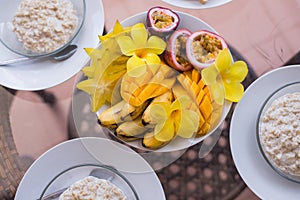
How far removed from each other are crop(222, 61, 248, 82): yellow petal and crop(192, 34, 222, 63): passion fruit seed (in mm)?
46

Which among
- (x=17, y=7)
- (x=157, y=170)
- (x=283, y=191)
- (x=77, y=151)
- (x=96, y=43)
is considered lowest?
(x=283, y=191)

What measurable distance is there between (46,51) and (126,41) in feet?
0.65

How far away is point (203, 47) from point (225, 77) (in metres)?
0.08

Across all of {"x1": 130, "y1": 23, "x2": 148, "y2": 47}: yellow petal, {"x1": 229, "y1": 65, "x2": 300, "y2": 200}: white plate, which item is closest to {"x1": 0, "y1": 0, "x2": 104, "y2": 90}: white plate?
{"x1": 130, "y1": 23, "x2": 148, "y2": 47}: yellow petal

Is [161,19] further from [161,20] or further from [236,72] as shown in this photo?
[236,72]

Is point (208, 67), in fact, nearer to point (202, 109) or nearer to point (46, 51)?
point (202, 109)

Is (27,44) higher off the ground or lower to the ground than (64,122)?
higher

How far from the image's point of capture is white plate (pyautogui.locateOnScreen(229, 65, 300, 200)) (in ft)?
3.43

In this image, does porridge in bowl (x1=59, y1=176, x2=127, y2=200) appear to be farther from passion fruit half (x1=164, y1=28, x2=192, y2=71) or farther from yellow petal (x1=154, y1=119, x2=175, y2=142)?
passion fruit half (x1=164, y1=28, x2=192, y2=71)

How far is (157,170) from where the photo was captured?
1058 millimetres

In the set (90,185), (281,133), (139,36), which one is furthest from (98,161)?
(281,133)

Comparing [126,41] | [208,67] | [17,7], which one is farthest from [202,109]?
[17,7]

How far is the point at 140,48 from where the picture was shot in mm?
996

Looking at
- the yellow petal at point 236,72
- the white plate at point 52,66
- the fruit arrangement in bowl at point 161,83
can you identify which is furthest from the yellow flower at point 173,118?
the white plate at point 52,66
